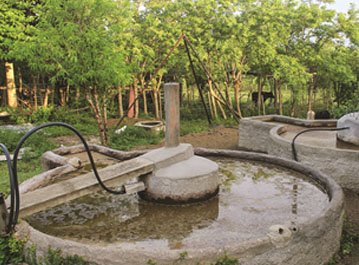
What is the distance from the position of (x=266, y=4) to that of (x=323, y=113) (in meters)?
5.93

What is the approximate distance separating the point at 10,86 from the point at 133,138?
6.75 m

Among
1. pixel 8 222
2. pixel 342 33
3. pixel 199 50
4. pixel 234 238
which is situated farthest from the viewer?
pixel 342 33

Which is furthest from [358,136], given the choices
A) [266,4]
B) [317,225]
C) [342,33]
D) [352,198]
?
[342,33]

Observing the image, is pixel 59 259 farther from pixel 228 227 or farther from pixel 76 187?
pixel 228 227

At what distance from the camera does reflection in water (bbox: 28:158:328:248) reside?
400cm

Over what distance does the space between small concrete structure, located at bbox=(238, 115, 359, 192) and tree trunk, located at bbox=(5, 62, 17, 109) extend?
9.62 meters

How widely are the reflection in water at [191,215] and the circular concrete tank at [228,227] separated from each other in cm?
1

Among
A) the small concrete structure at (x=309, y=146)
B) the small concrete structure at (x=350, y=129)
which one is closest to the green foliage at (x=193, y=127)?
the small concrete structure at (x=309, y=146)

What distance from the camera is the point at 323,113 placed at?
16766mm

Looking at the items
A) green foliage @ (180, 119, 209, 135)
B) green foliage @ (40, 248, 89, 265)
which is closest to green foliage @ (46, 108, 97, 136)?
green foliage @ (180, 119, 209, 135)

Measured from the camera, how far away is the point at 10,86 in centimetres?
1444

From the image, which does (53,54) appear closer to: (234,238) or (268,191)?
(268,191)

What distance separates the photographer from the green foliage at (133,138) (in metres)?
10.2

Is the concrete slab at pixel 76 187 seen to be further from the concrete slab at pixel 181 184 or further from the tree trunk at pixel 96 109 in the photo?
the tree trunk at pixel 96 109
